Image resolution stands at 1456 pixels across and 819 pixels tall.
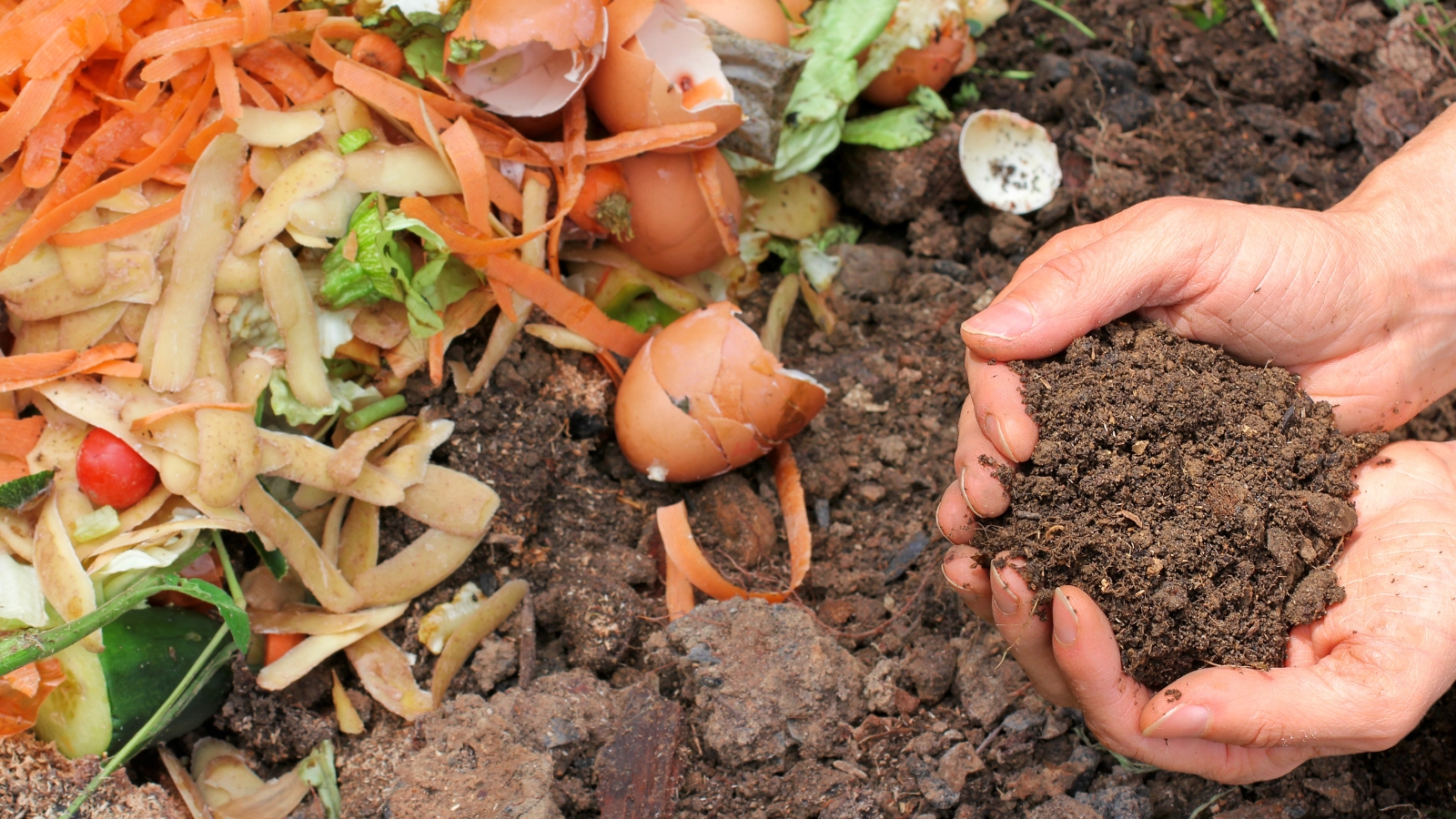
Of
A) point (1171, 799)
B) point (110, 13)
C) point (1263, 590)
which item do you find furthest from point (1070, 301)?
point (110, 13)

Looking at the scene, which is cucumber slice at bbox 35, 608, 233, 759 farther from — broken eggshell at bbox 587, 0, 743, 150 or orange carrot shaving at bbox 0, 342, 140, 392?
broken eggshell at bbox 587, 0, 743, 150

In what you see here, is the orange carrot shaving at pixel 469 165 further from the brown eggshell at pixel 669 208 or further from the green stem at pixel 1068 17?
the green stem at pixel 1068 17

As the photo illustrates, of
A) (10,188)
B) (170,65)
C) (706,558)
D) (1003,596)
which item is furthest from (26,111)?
(1003,596)

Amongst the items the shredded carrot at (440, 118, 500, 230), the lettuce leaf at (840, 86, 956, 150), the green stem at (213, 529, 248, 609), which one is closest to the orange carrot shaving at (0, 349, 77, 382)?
the green stem at (213, 529, 248, 609)

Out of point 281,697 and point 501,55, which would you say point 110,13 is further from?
point 281,697

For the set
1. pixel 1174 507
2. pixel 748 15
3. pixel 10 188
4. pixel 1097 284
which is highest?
pixel 748 15

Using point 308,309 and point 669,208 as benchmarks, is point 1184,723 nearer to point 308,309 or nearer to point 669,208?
point 669,208
